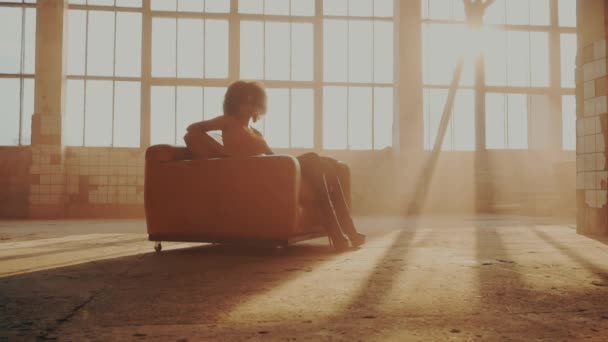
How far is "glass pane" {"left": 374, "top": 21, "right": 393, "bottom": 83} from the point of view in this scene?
9312mm

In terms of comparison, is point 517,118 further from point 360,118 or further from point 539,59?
point 360,118

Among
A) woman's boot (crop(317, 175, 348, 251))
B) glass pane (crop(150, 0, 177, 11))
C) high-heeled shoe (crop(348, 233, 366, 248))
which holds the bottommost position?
high-heeled shoe (crop(348, 233, 366, 248))

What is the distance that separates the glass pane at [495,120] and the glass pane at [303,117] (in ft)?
10.2

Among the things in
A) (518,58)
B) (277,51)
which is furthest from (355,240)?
(518,58)

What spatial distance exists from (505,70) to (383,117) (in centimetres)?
235

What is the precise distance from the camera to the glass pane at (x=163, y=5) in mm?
8734

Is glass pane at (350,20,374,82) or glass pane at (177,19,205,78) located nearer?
glass pane at (177,19,205,78)

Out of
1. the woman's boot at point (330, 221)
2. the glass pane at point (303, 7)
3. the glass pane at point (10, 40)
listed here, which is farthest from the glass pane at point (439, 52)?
the woman's boot at point (330, 221)

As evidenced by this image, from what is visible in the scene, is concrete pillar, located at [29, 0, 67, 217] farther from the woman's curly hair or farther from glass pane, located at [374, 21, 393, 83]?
the woman's curly hair

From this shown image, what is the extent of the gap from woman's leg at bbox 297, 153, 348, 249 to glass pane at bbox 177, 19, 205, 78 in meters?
5.98

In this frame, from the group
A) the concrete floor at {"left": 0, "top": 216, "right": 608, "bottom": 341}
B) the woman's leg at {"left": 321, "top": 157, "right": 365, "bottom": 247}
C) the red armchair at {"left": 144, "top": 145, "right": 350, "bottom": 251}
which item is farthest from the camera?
the woman's leg at {"left": 321, "top": 157, "right": 365, "bottom": 247}

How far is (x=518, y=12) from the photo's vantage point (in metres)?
9.65

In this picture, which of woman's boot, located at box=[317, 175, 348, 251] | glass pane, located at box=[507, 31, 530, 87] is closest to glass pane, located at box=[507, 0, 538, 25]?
glass pane, located at box=[507, 31, 530, 87]

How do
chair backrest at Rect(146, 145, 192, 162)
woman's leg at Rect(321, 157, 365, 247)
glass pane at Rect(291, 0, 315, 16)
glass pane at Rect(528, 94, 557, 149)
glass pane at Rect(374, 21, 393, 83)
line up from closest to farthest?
chair backrest at Rect(146, 145, 192, 162) < woman's leg at Rect(321, 157, 365, 247) < glass pane at Rect(291, 0, 315, 16) < glass pane at Rect(374, 21, 393, 83) < glass pane at Rect(528, 94, 557, 149)
